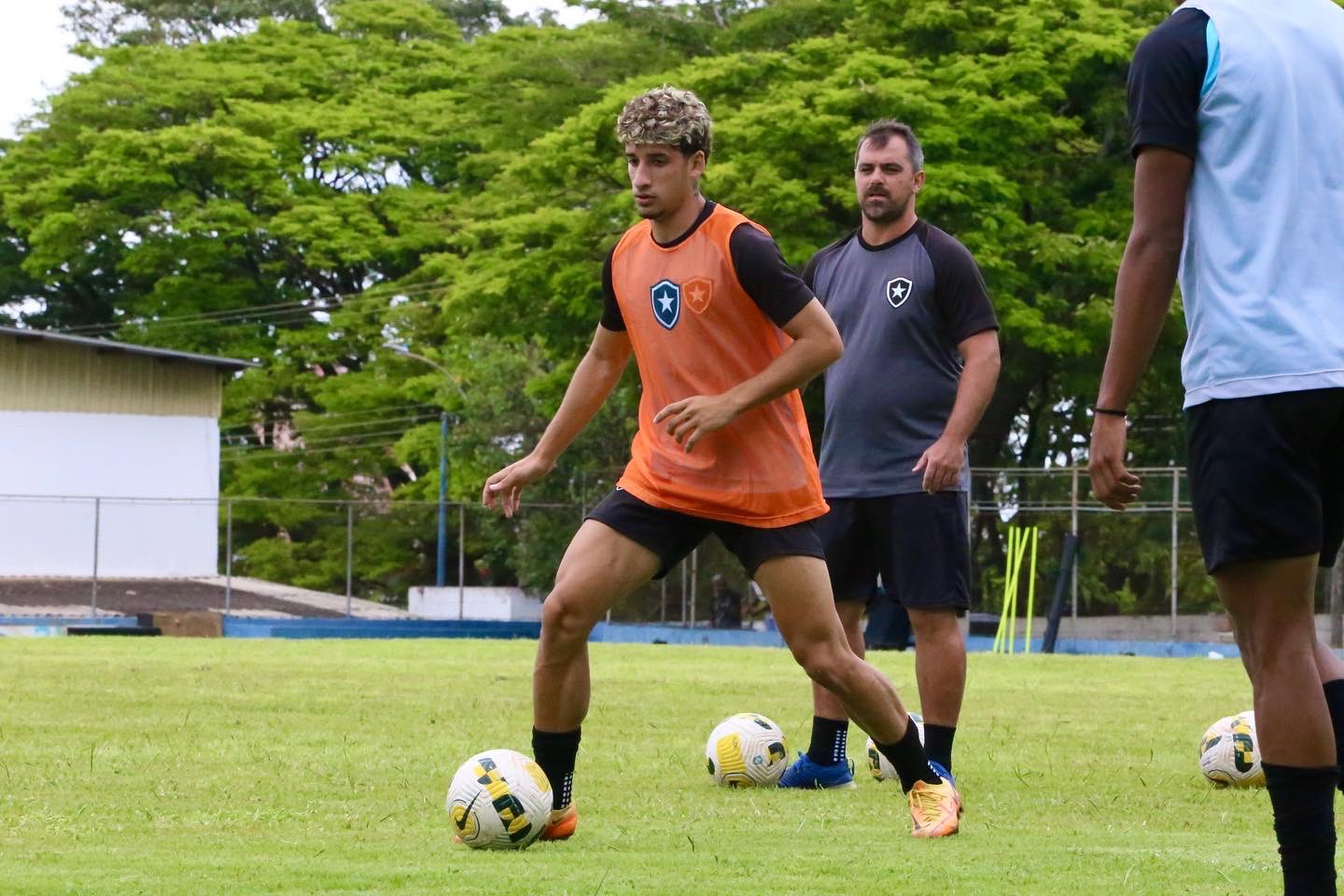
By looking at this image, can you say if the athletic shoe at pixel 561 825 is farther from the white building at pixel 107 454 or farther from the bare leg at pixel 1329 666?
the white building at pixel 107 454

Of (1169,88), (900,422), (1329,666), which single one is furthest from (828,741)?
(1169,88)

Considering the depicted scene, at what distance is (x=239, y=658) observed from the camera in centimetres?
1848

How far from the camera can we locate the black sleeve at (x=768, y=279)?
6027 mm

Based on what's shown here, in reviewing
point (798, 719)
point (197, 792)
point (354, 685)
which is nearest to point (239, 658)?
point (354, 685)

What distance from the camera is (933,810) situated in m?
6.30

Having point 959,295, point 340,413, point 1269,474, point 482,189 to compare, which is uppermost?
point 482,189

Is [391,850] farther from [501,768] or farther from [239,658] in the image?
[239,658]

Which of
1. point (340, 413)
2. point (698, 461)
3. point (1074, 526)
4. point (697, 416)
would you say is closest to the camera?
point (697, 416)

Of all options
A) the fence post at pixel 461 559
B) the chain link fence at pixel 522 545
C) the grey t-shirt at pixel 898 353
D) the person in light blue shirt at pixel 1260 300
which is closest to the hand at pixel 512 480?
the grey t-shirt at pixel 898 353

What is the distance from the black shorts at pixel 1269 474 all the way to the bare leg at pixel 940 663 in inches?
140

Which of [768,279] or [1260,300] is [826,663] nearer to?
[768,279]

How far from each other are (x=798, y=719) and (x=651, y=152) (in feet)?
19.4

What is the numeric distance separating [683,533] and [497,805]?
3.27ft

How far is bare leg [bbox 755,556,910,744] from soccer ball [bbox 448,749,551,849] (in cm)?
88
